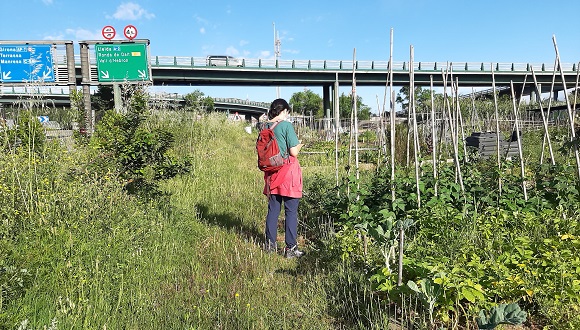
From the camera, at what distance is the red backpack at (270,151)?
3703 millimetres

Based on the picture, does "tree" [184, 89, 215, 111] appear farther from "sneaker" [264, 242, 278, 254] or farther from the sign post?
"sneaker" [264, 242, 278, 254]

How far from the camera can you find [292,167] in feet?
12.4

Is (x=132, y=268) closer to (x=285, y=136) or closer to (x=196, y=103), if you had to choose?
(x=285, y=136)

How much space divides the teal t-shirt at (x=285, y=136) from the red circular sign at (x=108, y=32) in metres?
11.5

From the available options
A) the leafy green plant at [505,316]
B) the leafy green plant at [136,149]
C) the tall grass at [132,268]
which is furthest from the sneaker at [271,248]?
the leafy green plant at [505,316]

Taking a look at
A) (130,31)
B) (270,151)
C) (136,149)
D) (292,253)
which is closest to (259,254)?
(292,253)

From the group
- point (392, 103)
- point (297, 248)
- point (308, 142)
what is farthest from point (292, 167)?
point (308, 142)

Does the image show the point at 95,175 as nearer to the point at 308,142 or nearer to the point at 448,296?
the point at 448,296

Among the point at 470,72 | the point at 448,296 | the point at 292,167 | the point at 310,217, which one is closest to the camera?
the point at 448,296

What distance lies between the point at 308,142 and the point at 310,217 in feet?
46.5

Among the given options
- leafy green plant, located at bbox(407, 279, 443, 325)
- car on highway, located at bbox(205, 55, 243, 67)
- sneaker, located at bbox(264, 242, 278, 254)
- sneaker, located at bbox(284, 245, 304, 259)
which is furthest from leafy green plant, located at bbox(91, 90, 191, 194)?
car on highway, located at bbox(205, 55, 243, 67)

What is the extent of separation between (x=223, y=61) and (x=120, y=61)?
2244 centimetres

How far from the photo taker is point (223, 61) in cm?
3434

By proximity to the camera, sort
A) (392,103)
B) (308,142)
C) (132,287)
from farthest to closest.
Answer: (308,142)
(392,103)
(132,287)
